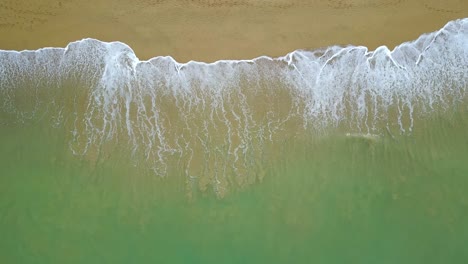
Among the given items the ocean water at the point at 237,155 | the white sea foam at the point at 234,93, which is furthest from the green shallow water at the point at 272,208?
the white sea foam at the point at 234,93

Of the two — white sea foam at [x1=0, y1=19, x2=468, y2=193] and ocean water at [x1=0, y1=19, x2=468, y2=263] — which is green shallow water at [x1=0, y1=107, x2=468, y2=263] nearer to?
ocean water at [x1=0, y1=19, x2=468, y2=263]

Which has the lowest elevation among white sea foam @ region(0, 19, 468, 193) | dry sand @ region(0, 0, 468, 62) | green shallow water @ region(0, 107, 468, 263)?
green shallow water @ region(0, 107, 468, 263)

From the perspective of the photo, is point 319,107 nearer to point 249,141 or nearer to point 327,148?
point 327,148

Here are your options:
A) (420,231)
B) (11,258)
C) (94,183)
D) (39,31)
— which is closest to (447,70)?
(420,231)

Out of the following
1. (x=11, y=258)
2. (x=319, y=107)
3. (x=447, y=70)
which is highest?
(x=447, y=70)

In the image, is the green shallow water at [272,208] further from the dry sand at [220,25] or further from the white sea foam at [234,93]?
the dry sand at [220,25]

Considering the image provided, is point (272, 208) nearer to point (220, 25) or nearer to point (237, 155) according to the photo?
point (237, 155)

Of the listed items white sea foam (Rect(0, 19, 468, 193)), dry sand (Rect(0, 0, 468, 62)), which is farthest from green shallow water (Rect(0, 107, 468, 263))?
dry sand (Rect(0, 0, 468, 62))
